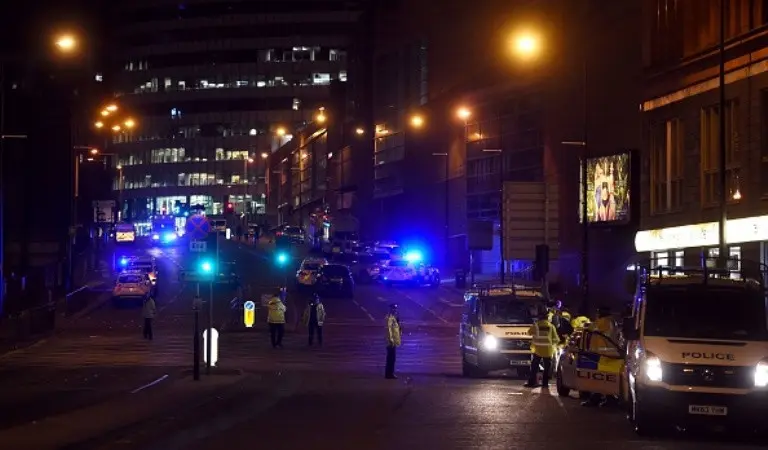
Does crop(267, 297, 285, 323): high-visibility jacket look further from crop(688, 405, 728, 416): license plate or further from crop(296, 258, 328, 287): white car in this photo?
crop(296, 258, 328, 287): white car

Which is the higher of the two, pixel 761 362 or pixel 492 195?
pixel 492 195

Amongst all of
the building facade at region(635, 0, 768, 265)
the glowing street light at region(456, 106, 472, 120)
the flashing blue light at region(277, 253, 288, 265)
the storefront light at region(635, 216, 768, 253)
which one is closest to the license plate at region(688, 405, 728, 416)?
the building facade at region(635, 0, 768, 265)

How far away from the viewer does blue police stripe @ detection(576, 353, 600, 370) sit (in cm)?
2300

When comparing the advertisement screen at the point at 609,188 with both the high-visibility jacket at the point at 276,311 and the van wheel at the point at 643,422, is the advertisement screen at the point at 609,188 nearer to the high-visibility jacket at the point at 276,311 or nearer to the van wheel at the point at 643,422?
the high-visibility jacket at the point at 276,311

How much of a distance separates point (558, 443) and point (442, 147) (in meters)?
82.6

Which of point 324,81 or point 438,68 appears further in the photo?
point 324,81

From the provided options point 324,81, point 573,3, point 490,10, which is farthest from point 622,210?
point 324,81

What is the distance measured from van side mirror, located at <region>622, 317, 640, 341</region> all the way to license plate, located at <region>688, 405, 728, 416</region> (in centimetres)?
158

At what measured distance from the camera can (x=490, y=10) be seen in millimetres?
91125

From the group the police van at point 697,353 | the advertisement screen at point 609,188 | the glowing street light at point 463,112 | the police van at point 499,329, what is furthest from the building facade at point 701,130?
the glowing street light at point 463,112

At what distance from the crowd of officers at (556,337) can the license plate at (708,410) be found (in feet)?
17.5

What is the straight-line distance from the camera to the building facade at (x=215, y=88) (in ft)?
597

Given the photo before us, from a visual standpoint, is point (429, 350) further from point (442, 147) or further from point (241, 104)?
point (241, 104)

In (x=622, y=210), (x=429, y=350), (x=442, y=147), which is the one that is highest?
(x=442, y=147)
